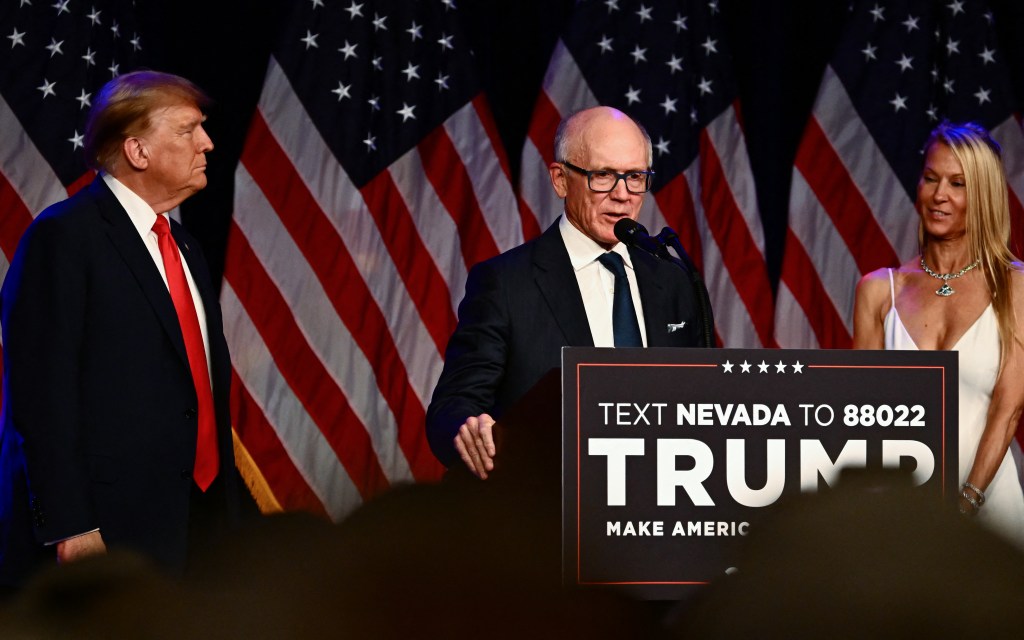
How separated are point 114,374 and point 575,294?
0.97 metres

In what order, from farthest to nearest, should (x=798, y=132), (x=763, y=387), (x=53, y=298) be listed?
(x=798, y=132), (x=53, y=298), (x=763, y=387)

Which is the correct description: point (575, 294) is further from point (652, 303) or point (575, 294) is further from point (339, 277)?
point (339, 277)

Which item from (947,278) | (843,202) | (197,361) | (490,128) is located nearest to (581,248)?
(197,361)

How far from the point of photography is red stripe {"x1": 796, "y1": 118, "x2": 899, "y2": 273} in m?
4.55

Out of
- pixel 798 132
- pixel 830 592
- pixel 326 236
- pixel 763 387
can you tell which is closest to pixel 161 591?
pixel 830 592

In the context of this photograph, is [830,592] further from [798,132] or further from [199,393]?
[798,132]

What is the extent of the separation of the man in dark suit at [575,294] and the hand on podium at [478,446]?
18.8 inches

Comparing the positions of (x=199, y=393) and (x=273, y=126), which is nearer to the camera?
(x=199, y=393)

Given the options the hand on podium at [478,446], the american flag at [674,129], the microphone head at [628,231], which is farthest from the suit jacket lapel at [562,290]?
the american flag at [674,129]

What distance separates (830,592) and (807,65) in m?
4.43

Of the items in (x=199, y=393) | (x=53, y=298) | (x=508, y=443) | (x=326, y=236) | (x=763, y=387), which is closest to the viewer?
(x=763, y=387)

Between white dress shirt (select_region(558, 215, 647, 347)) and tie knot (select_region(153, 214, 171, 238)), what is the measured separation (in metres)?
0.88

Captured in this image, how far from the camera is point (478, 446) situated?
1747 millimetres

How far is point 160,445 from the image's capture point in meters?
2.39
